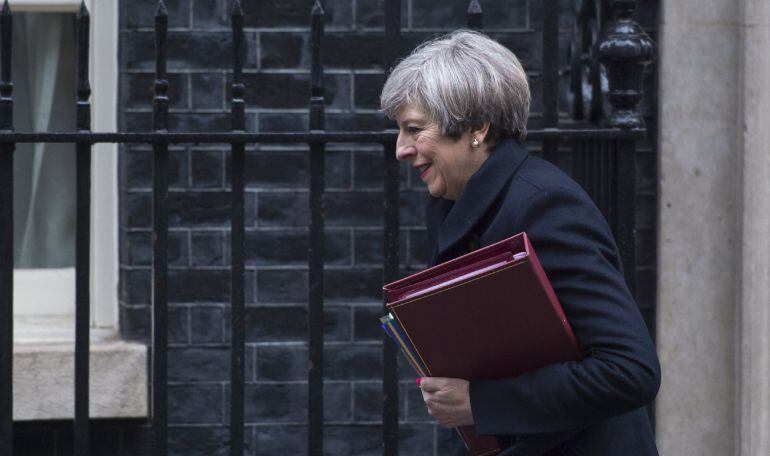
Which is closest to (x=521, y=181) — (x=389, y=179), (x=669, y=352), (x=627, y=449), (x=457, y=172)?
(x=457, y=172)

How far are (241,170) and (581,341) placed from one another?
1202 millimetres

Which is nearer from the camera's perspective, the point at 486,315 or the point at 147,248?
the point at 486,315

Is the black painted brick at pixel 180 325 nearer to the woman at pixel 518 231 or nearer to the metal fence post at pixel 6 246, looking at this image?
the metal fence post at pixel 6 246

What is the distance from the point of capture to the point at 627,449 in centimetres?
266

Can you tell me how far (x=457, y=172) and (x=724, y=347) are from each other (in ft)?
6.66

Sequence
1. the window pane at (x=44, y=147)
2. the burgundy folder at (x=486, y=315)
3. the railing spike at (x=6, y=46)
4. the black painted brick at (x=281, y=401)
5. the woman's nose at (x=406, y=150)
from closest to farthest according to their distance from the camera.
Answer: the burgundy folder at (x=486, y=315) < the woman's nose at (x=406, y=150) < the railing spike at (x=6, y=46) < the black painted brick at (x=281, y=401) < the window pane at (x=44, y=147)

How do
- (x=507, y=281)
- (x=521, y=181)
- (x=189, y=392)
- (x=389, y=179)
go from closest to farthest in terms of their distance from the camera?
(x=507, y=281), (x=521, y=181), (x=389, y=179), (x=189, y=392)

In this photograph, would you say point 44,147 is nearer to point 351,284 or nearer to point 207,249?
point 207,249

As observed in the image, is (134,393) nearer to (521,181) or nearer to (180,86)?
(180,86)

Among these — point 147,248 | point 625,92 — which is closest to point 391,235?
point 625,92

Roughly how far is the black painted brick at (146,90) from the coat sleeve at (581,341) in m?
2.42

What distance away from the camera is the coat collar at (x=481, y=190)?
8.70 feet

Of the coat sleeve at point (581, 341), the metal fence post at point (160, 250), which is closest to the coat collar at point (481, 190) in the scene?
the coat sleeve at point (581, 341)

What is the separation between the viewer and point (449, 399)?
8.58ft
